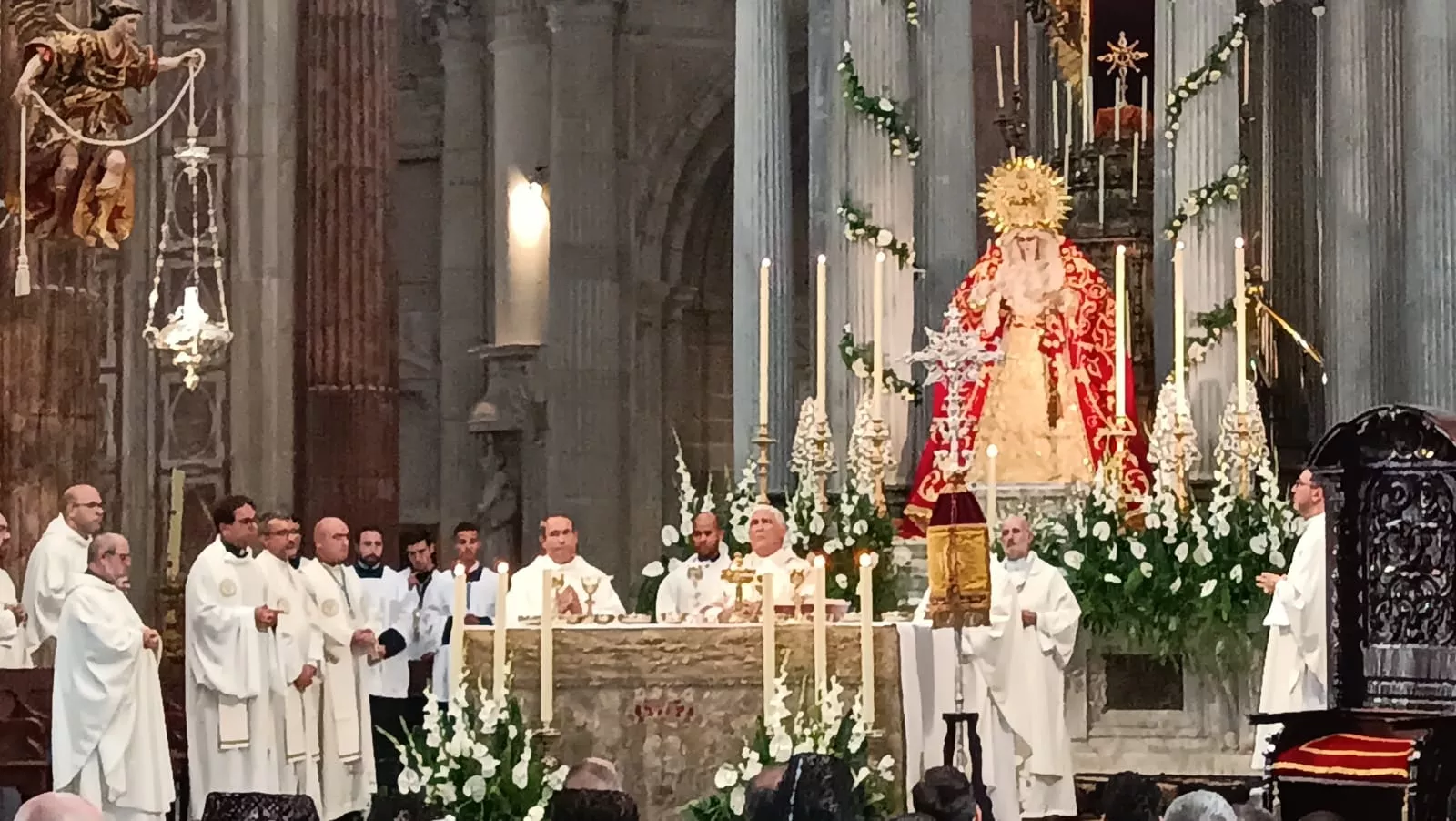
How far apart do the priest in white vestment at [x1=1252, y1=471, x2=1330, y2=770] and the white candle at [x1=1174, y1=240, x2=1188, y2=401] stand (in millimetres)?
1701

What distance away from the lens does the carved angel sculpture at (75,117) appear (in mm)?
11734

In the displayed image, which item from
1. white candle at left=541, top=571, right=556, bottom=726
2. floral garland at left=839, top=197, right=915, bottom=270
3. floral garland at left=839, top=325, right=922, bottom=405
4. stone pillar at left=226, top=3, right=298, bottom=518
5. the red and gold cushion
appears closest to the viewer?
white candle at left=541, top=571, right=556, bottom=726

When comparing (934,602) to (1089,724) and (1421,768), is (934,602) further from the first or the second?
(1089,724)

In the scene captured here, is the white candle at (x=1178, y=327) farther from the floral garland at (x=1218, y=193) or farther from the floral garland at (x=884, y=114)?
the floral garland at (x=884, y=114)

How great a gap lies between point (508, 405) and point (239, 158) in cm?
816

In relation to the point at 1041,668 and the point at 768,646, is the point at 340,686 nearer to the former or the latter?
the point at 1041,668

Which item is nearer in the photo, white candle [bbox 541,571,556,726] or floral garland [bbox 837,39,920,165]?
white candle [bbox 541,571,556,726]

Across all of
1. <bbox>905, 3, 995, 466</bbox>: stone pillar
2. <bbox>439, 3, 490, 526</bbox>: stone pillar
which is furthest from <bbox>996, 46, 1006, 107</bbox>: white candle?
<bbox>439, 3, 490, 526</bbox>: stone pillar

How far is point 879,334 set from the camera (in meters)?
15.4

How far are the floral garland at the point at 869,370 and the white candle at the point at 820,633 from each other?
253 inches

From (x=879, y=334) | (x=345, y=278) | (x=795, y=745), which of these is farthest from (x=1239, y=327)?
(x=345, y=278)

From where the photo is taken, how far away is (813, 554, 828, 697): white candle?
33.1 feet

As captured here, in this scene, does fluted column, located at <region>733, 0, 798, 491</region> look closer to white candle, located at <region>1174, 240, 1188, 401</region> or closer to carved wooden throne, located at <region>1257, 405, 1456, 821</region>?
white candle, located at <region>1174, 240, 1188, 401</region>

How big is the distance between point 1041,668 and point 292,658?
386 centimetres
